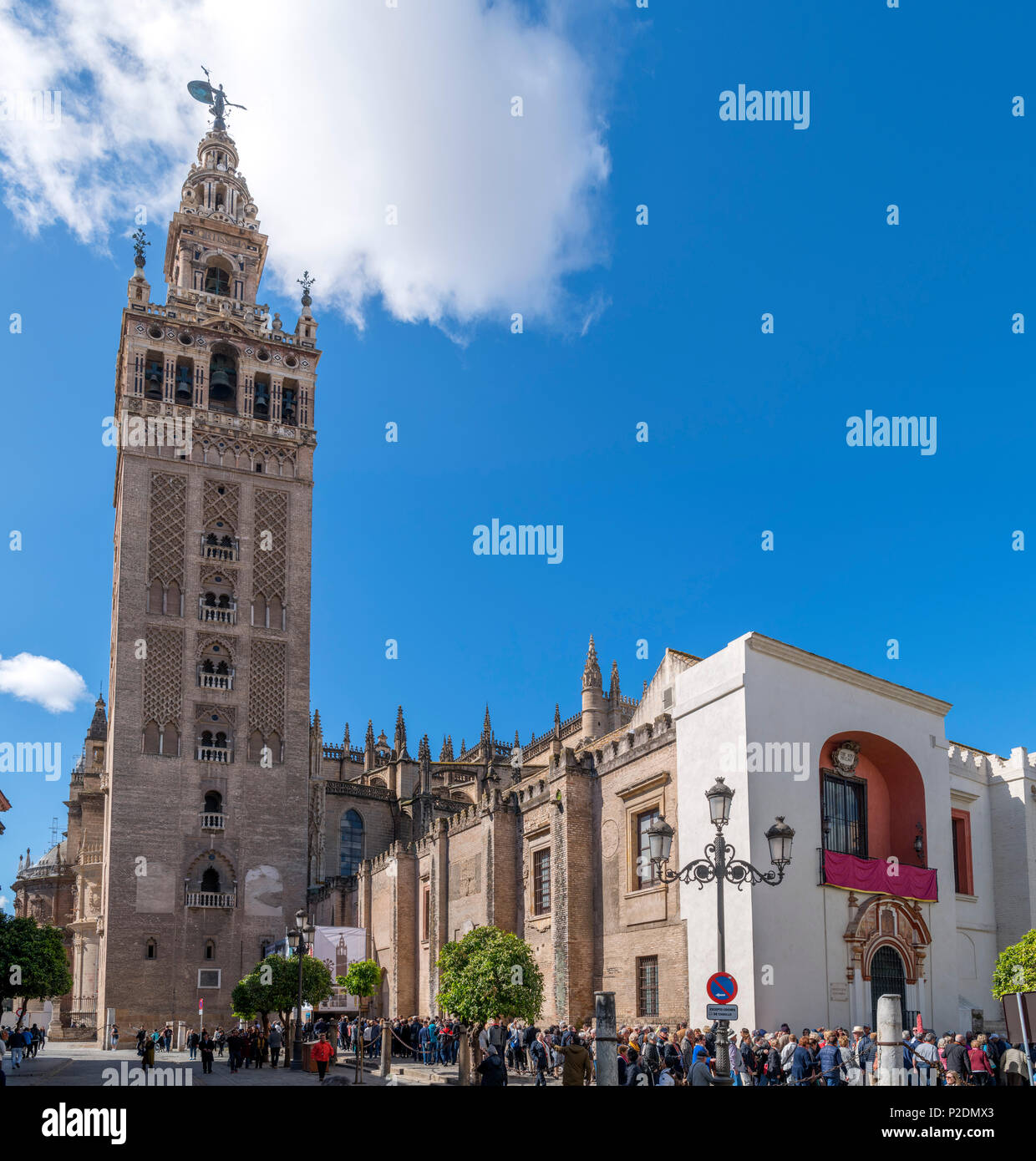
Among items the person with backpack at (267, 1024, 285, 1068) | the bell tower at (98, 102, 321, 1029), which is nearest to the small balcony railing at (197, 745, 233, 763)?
the bell tower at (98, 102, 321, 1029)

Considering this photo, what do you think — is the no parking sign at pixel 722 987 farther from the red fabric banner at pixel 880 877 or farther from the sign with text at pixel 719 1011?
the red fabric banner at pixel 880 877

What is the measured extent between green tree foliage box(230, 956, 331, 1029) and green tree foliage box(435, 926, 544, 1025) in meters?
11.1

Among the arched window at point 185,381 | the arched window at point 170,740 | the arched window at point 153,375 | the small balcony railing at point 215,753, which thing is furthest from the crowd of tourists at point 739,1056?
the arched window at point 185,381

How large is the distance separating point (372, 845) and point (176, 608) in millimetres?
15868

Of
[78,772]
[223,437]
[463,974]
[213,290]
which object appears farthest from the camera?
[78,772]

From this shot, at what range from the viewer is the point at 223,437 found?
5356 centimetres

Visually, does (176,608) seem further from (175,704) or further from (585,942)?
(585,942)

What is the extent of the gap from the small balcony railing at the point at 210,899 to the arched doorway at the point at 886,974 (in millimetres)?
31671

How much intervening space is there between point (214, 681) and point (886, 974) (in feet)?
114

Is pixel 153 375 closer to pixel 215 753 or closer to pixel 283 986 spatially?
pixel 215 753

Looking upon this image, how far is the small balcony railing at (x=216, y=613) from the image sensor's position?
5094 centimetres

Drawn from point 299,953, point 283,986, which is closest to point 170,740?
point 283,986

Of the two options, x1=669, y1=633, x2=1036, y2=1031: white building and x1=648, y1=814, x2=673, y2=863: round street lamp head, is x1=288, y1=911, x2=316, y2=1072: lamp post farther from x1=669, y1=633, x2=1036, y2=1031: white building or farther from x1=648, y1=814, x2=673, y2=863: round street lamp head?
x1=648, y1=814, x2=673, y2=863: round street lamp head
